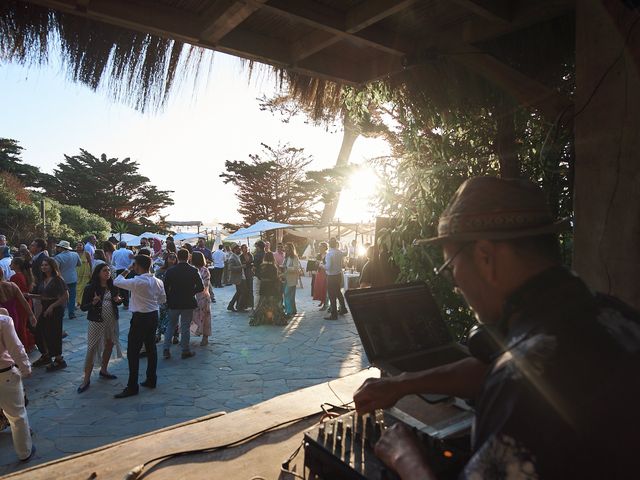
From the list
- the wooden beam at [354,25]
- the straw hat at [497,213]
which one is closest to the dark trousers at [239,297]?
the wooden beam at [354,25]

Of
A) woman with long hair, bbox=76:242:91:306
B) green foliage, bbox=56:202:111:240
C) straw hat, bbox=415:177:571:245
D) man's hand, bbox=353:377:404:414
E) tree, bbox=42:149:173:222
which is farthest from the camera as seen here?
tree, bbox=42:149:173:222

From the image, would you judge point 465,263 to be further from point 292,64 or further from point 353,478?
point 292,64

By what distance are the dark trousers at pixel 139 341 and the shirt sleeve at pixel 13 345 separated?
1.78 m

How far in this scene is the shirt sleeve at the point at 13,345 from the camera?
12.4 ft

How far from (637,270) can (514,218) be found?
153cm

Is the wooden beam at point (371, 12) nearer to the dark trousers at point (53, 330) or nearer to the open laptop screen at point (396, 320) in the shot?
the open laptop screen at point (396, 320)

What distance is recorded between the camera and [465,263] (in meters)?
1.11

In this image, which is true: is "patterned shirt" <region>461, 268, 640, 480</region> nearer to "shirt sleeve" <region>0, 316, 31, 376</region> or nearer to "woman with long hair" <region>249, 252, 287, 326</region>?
"shirt sleeve" <region>0, 316, 31, 376</region>

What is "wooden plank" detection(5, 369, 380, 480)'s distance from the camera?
1.78 metres

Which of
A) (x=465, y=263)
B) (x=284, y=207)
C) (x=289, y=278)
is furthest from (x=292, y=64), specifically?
(x=284, y=207)

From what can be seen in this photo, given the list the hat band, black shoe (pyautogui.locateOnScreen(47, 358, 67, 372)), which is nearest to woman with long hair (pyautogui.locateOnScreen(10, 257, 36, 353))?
black shoe (pyautogui.locateOnScreen(47, 358, 67, 372))

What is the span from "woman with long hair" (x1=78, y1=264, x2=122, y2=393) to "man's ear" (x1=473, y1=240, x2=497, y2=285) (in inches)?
239

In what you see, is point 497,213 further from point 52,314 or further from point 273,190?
point 273,190

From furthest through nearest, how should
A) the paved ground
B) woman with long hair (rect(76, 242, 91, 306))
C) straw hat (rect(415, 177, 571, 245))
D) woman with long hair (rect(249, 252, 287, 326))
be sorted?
woman with long hair (rect(76, 242, 91, 306)), woman with long hair (rect(249, 252, 287, 326)), the paved ground, straw hat (rect(415, 177, 571, 245))
